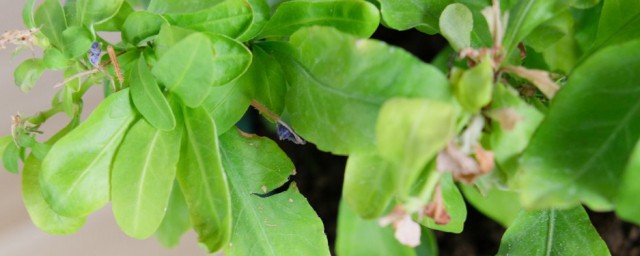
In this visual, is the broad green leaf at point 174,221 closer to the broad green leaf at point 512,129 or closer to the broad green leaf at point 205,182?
the broad green leaf at point 205,182

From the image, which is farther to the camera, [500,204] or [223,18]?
[500,204]

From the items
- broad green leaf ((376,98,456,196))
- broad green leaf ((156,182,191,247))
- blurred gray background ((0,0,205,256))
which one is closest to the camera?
broad green leaf ((376,98,456,196))

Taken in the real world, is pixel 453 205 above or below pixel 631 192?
below

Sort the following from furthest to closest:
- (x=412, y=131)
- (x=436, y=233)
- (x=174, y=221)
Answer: (x=436, y=233), (x=174, y=221), (x=412, y=131)

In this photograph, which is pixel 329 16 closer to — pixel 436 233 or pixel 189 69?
pixel 189 69

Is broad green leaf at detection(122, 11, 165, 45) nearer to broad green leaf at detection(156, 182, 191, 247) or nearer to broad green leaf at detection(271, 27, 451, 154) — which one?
broad green leaf at detection(271, 27, 451, 154)

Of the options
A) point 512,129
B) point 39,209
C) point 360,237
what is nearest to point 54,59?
point 39,209

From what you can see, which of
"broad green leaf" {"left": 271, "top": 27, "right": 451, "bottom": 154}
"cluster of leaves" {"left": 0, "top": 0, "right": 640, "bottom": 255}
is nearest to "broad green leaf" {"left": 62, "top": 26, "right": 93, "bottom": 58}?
"cluster of leaves" {"left": 0, "top": 0, "right": 640, "bottom": 255}

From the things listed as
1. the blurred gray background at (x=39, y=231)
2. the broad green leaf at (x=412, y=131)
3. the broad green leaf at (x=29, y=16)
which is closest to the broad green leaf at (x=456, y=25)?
the broad green leaf at (x=412, y=131)
